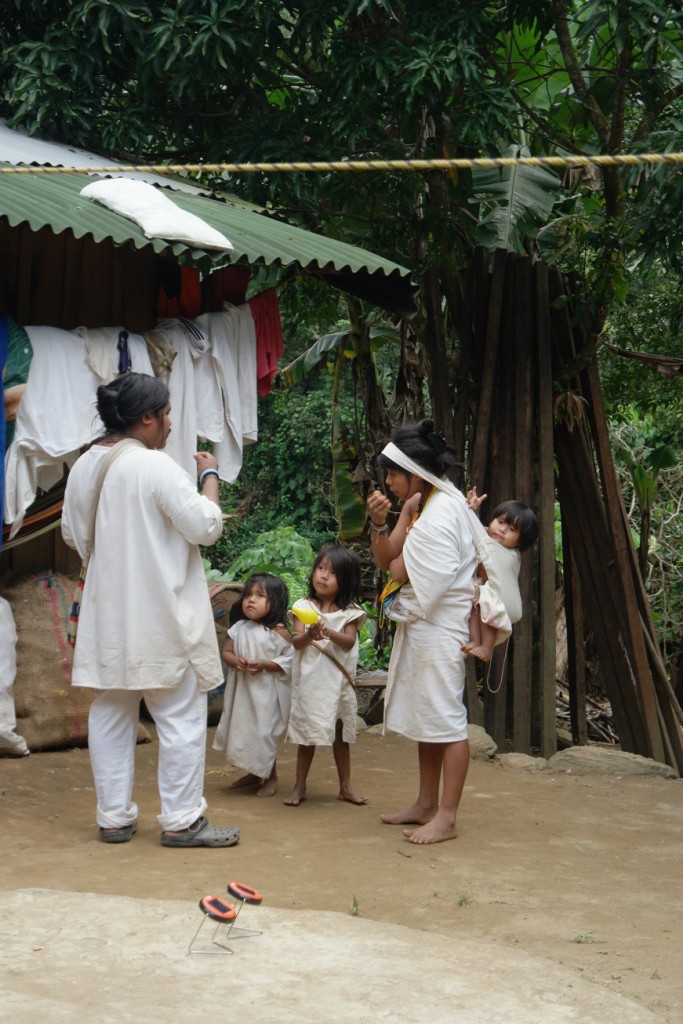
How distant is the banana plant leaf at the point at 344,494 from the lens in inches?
356

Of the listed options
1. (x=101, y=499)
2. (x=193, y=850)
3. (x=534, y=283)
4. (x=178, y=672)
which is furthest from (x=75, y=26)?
(x=193, y=850)

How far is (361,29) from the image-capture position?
23.8 ft

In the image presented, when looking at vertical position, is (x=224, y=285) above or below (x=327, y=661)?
above

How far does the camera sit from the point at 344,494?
9.03m

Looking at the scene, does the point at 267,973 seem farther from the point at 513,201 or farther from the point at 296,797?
the point at 513,201

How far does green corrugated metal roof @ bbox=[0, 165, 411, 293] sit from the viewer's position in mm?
5055

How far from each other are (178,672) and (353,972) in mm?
1577

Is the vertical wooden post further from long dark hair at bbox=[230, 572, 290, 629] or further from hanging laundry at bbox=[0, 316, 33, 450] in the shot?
hanging laundry at bbox=[0, 316, 33, 450]

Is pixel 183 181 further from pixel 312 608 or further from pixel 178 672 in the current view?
pixel 178 672

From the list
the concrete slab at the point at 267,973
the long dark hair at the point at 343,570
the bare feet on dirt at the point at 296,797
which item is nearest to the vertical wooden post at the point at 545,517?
the long dark hair at the point at 343,570

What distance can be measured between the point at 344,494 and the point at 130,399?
4.54 metres

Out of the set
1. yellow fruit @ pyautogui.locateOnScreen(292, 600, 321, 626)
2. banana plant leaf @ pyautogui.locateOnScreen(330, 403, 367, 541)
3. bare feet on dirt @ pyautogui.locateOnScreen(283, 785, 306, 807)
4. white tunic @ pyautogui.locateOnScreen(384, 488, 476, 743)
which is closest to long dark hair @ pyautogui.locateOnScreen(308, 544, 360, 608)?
yellow fruit @ pyautogui.locateOnScreen(292, 600, 321, 626)

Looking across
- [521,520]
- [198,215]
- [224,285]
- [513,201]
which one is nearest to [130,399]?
[198,215]

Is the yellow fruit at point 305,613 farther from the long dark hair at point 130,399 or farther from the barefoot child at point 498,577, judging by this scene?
the long dark hair at point 130,399
